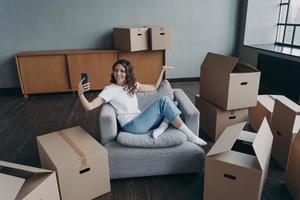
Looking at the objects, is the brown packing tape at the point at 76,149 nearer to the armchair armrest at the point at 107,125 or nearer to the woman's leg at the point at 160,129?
the armchair armrest at the point at 107,125

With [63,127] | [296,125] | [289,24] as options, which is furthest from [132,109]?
[289,24]

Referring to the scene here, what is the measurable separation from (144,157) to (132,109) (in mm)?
461

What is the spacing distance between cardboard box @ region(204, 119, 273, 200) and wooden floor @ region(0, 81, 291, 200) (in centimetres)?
31

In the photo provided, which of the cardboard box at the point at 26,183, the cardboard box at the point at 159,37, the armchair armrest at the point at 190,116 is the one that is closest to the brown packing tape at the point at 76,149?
the cardboard box at the point at 26,183

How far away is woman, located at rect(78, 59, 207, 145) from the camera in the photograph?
208 cm

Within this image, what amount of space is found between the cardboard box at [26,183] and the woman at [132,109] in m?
0.64

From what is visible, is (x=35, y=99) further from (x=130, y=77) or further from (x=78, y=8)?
(x=130, y=77)

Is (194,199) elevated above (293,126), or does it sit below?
below

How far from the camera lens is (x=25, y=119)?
335 cm

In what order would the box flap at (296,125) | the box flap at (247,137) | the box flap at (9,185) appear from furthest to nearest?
1. the box flap at (296,125)
2. the box flap at (247,137)
3. the box flap at (9,185)

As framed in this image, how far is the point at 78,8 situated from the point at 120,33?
34.6 inches

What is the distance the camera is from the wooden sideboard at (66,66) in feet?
13.4

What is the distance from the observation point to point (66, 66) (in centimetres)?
418

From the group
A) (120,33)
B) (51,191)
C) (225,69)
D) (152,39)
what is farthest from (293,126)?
(120,33)
